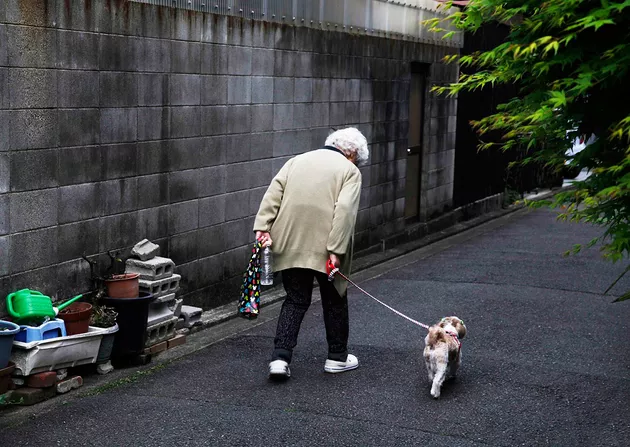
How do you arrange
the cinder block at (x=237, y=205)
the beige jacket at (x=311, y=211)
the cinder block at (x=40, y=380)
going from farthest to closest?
1. the cinder block at (x=237, y=205)
2. the beige jacket at (x=311, y=211)
3. the cinder block at (x=40, y=380)

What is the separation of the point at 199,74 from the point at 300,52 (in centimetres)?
210

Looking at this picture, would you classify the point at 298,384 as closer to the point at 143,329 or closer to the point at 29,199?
the point at 143,329

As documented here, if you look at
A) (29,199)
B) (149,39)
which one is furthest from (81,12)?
(29,199)

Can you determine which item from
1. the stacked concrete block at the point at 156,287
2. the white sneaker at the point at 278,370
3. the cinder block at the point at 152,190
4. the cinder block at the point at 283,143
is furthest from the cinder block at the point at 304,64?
the white sneaker at the point at 278,370

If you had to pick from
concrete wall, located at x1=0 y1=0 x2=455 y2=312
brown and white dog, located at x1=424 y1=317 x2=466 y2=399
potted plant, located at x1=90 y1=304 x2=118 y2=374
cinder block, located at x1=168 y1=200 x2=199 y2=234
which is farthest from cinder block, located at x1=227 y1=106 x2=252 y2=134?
brown and white dog, located at x1=424 y1=317 x2=466 y2=399

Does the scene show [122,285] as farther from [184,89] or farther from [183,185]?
[184,89]

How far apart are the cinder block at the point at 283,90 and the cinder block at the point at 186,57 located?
154cm

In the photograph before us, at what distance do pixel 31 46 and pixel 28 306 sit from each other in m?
1.80

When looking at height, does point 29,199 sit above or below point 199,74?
below

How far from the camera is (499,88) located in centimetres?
1836

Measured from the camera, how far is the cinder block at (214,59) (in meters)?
8.98

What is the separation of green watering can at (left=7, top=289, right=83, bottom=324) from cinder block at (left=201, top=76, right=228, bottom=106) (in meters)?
2.93

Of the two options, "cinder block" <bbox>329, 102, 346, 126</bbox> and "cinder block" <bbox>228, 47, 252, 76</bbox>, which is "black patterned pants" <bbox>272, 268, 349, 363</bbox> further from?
"cinder block" <bbox>329, 102, 346, 126</bbox>

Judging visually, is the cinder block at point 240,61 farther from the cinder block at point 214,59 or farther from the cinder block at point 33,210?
the cinder block at point 33,210
